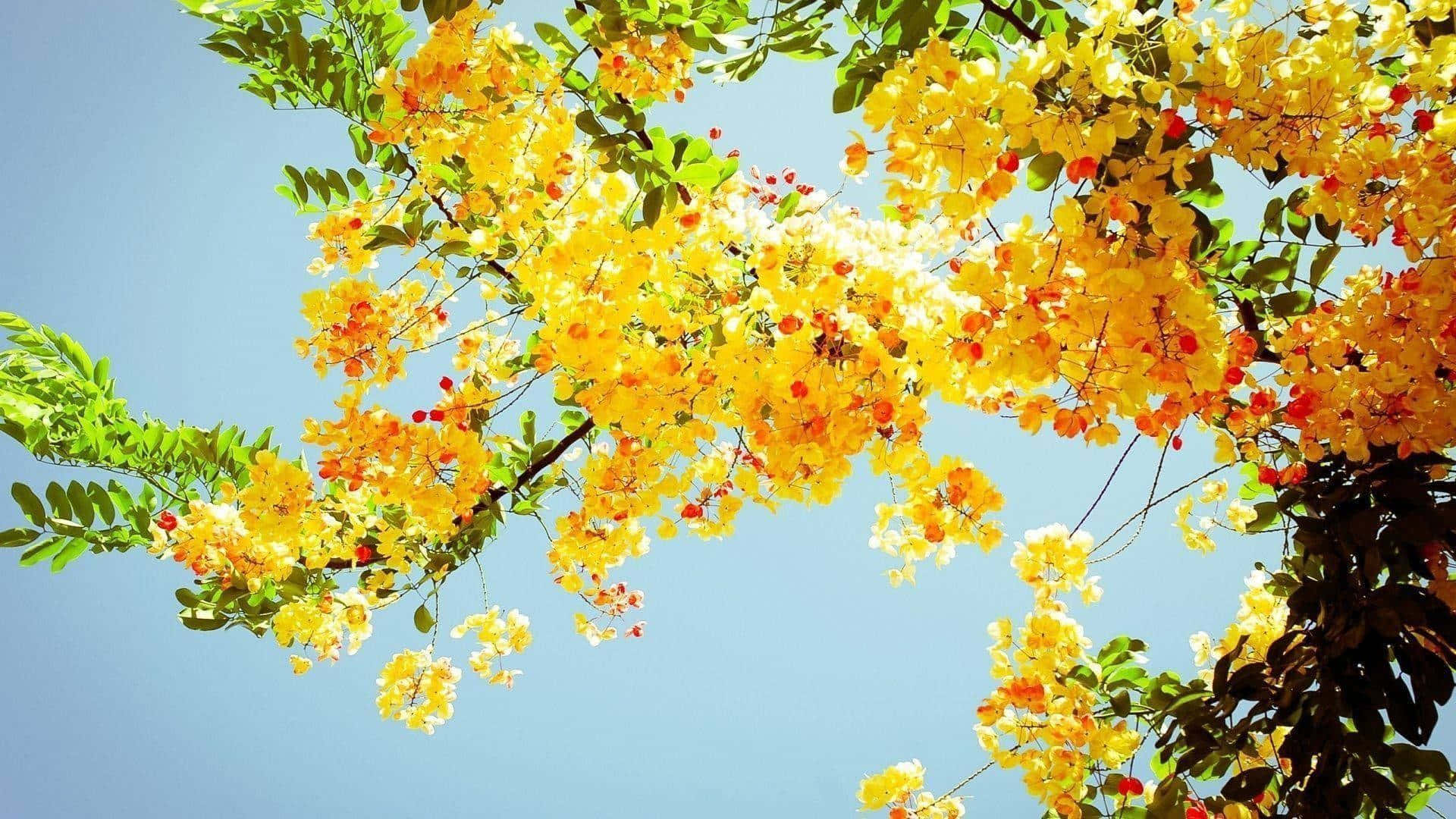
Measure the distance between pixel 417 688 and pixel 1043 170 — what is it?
173cm

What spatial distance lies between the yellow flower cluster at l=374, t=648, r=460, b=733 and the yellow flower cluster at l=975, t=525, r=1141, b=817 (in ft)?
3.88

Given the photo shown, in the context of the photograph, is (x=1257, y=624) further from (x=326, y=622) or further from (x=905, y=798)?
(x=326, y=622)

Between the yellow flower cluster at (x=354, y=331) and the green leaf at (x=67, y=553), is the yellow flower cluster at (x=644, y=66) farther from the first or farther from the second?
the green leaf at (x=67, y=553)

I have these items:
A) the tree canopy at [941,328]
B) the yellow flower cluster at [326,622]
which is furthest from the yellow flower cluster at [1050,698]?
the yellow flower cluster at [326,622]

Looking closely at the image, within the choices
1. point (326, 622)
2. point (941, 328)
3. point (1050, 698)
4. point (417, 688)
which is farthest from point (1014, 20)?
point (417, 688)

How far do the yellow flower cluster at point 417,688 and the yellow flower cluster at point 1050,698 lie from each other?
1.18 m

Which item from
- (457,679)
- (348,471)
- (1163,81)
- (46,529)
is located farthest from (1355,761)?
(46,529)

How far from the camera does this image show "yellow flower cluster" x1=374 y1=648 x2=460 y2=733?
206 cm

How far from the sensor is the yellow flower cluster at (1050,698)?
156 centimetres

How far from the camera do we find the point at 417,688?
207 cm

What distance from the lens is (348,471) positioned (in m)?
1.47

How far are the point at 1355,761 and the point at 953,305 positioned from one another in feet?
2.70

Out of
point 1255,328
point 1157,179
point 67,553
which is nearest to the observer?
point 1157,179

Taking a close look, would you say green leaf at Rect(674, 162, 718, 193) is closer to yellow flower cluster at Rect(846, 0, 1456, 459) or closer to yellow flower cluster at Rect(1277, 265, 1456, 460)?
yellow flower cluster at Rect(846, 0, 1456, 459)
